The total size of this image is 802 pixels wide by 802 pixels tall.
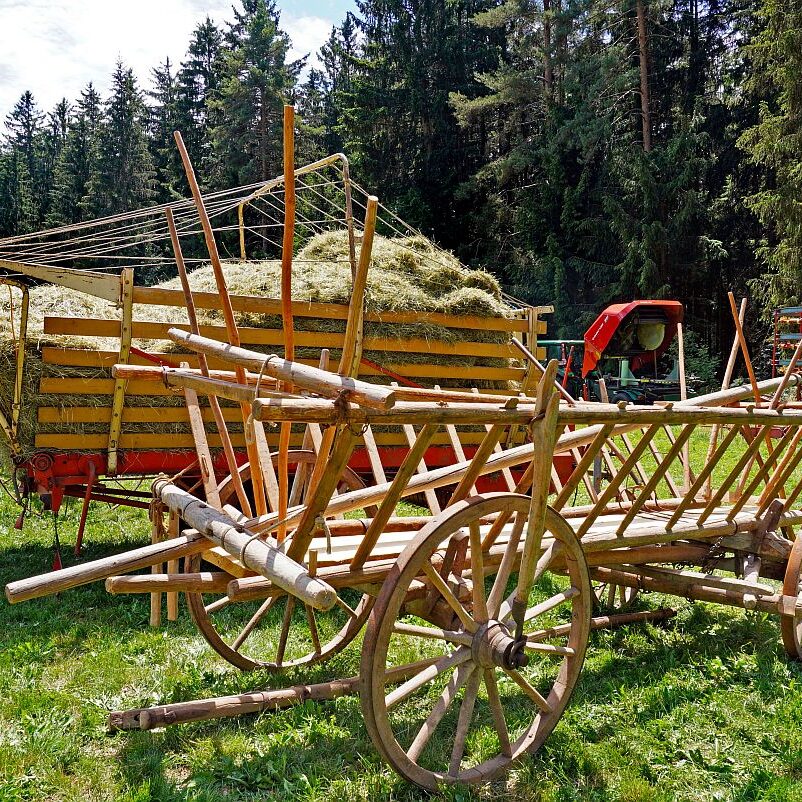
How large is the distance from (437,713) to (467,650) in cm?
25

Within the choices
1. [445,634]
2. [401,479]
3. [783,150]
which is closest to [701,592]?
[445,634]

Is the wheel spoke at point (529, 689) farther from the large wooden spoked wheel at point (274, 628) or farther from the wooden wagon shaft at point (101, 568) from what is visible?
the wooden wagon shaft at point (101, 568)

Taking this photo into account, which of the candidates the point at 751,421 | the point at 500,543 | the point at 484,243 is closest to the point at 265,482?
the point at 500,543

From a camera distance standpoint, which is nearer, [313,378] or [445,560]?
[313,378]

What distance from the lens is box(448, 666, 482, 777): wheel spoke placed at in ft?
8.59

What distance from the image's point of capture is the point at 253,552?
250cm

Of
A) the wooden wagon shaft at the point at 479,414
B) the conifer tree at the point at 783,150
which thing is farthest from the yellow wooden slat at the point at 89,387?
the conifer tree at the point at 783,150

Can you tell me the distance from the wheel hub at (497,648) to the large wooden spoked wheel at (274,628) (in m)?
0.54

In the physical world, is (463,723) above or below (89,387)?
below

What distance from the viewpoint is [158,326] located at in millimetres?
5047

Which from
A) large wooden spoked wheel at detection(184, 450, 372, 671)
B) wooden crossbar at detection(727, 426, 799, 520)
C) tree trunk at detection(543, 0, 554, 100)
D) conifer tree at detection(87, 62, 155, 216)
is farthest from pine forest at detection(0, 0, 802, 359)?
large wooden spoked wheel at detection(184, 450, 372, 671)

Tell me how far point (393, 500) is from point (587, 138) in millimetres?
21824

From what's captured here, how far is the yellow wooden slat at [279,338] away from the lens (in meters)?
4.84

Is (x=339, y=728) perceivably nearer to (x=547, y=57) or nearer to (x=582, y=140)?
(x=582, y=140)
